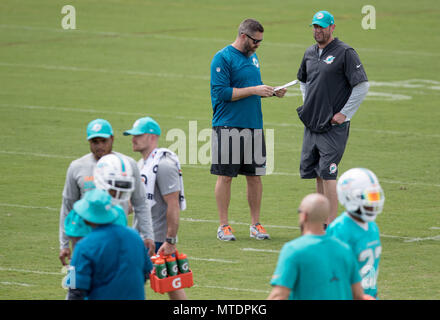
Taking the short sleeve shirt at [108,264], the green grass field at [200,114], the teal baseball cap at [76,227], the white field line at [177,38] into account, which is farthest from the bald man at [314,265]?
Result: the white field line at [177,38]

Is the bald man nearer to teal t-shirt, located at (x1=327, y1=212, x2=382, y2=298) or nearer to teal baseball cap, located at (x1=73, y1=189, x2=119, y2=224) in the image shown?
teal t-shirt, located at (x1=327, y1=212, x2=382, y2=298)

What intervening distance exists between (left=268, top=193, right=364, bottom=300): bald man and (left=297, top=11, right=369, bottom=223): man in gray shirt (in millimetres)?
4741

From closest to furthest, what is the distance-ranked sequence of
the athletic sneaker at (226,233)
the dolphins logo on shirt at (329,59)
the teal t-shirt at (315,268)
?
the teal t-shirt at (315,268)
the dolphins logo on shirt at (329,59)
the athletic sneaker at (226,233)

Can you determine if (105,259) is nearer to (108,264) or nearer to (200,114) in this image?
(108,264)

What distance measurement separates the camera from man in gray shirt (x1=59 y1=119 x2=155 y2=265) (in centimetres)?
708

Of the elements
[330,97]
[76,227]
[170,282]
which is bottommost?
[170,282]

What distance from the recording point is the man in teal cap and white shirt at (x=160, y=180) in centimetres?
749

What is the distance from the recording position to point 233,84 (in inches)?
409

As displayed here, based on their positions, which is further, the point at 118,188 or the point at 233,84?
the point at 233,84

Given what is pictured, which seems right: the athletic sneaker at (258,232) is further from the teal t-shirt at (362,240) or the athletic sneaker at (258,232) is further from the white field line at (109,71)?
the white field line at (109,71)

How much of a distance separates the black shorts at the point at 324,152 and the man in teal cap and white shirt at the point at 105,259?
182 inches

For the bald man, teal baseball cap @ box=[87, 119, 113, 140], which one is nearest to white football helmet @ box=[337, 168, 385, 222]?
the bald man

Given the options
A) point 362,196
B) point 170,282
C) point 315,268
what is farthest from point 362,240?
point 170,282

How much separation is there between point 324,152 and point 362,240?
172 inches
